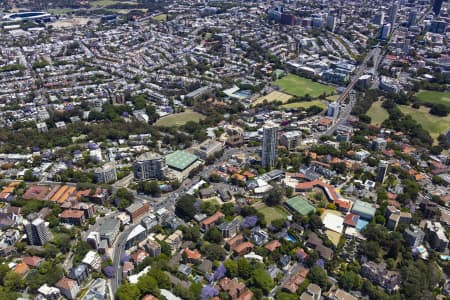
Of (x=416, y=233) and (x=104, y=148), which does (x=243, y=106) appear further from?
(x=416, y=233)

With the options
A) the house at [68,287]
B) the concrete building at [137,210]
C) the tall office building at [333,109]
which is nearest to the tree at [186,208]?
the concrete building at [137,210]

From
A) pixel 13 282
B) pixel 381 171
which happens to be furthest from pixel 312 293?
pixel 13 282

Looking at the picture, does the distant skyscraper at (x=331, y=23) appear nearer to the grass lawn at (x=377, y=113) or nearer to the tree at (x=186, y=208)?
the grass lawn at (x=377, y=113)

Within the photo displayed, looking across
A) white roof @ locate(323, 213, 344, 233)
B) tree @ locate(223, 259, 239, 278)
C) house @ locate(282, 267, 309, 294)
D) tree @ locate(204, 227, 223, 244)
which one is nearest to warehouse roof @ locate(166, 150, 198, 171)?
tree @ locate(204, 227, 223, 244)

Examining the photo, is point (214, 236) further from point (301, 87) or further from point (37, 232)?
point (301, 87)

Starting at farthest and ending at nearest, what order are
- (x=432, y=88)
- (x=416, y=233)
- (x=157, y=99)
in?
1. (x=432, y=88)
2. (x=157, y=99)
3. (x=416, y=233)

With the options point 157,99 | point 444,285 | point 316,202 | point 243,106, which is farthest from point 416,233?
point 157,99
